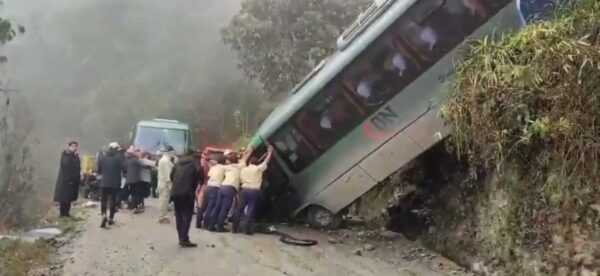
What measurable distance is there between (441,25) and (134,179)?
19.6ft

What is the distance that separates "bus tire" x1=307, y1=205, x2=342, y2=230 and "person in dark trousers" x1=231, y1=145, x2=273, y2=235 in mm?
1008

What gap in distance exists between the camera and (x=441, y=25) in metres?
9.70

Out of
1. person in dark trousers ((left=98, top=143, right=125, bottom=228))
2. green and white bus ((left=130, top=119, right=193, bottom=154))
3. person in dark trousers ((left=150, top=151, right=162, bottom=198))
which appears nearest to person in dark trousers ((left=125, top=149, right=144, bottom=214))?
person in dark trousers ((left=150, top=151, right=162, bottom=198))

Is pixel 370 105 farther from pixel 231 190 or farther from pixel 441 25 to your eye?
pixel 231 190

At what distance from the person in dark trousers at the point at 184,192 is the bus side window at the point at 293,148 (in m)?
2.07

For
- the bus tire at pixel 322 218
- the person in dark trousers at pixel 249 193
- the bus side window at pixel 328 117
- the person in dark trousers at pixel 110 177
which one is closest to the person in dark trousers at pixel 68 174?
the person in dark trousers at pixel 110 177

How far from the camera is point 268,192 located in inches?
444

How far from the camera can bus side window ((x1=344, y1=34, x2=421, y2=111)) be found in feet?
32.6

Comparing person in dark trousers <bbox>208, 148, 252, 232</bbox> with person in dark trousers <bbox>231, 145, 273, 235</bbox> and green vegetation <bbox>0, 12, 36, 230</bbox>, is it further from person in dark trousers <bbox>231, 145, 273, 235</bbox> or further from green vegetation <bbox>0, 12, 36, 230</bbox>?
green vegetation <bbox>0, 12, 36, 230</bbox>

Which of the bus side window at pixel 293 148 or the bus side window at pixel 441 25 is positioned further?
the bus side window at pixel 293 148

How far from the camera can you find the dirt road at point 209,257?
7.86m

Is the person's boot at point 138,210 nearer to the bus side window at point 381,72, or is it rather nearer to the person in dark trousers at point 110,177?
the person in dark trousers at point 110,177

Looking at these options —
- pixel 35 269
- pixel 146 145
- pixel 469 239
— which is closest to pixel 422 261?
pixel 469 239

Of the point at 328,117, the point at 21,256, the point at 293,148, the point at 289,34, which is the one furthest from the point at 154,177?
the point at 289,34
